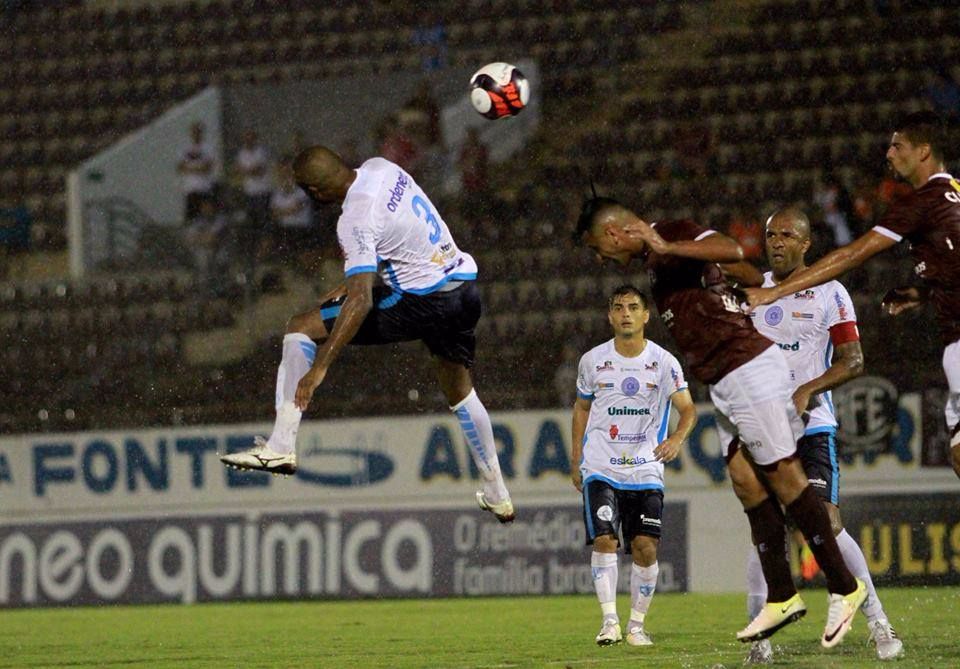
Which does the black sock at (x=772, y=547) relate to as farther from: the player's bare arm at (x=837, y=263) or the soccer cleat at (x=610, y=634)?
the soccer cleat at (x=610, y=634)

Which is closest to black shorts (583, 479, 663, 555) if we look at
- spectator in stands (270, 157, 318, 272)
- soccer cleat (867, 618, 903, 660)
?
soccer cleat (867, 618, 903, 660)

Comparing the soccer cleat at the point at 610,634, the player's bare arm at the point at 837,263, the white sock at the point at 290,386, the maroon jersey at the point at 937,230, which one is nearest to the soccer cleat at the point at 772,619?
the player's bare arm at the point at 837,263

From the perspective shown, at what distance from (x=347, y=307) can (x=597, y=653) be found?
221 cm

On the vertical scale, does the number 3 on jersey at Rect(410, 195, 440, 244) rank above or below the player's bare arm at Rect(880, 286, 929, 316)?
above

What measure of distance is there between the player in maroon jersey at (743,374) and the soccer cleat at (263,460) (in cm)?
175

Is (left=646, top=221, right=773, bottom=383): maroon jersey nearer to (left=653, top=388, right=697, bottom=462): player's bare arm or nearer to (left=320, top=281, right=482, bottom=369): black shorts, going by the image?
(left=320, top=281, right=482, bottom=369): black shorts

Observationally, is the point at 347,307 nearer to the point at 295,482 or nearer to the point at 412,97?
the point at 295,482

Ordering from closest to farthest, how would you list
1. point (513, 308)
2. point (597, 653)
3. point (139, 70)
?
point (597, 653) → point (513, 308) → point (139, 70)

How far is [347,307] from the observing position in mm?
7367

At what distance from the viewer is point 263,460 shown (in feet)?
24.0

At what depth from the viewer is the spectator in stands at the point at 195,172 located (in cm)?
1720

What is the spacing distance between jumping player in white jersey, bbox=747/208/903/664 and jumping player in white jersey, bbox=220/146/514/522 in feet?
4.88

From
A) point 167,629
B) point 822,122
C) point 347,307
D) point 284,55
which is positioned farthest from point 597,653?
point 284,55

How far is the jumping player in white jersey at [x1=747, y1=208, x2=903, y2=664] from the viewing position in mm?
7750
